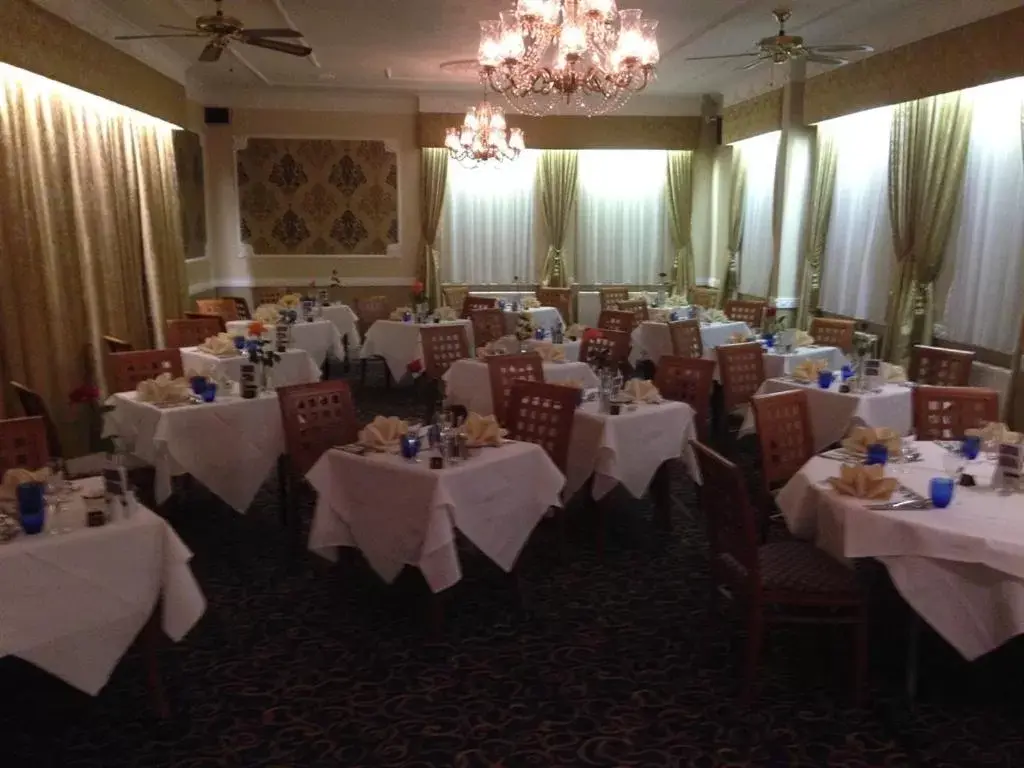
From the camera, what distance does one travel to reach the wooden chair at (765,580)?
342 centimetres

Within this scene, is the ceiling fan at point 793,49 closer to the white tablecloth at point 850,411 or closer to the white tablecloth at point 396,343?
the white tablecloth at point 850,411

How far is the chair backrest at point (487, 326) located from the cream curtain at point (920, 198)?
12.8ft

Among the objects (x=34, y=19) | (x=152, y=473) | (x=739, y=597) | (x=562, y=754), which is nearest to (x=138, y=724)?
(x=562, y=754)

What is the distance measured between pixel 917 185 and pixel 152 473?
699 cm

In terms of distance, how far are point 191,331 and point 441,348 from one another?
2.43m

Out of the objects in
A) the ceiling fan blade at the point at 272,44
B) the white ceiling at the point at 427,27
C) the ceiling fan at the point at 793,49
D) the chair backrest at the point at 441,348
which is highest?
the white ceiling at the point at 427,27

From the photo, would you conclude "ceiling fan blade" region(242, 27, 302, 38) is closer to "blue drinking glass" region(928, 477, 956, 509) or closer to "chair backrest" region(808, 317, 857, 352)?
"blue drinking glass" region(928, 477, 956, 509)

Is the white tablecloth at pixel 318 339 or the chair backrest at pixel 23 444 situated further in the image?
the white tablecloth at pixel 318 339

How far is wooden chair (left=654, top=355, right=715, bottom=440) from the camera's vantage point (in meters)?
5.82

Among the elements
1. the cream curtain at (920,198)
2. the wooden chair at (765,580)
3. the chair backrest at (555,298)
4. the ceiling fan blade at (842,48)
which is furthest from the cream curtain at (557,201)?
the wooden chair at (765,580)

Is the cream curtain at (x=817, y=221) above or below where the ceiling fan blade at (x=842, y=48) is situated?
below

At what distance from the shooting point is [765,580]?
3494 mm

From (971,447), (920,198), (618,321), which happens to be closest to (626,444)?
(971,447)

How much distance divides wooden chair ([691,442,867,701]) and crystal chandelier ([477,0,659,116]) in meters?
2.80
